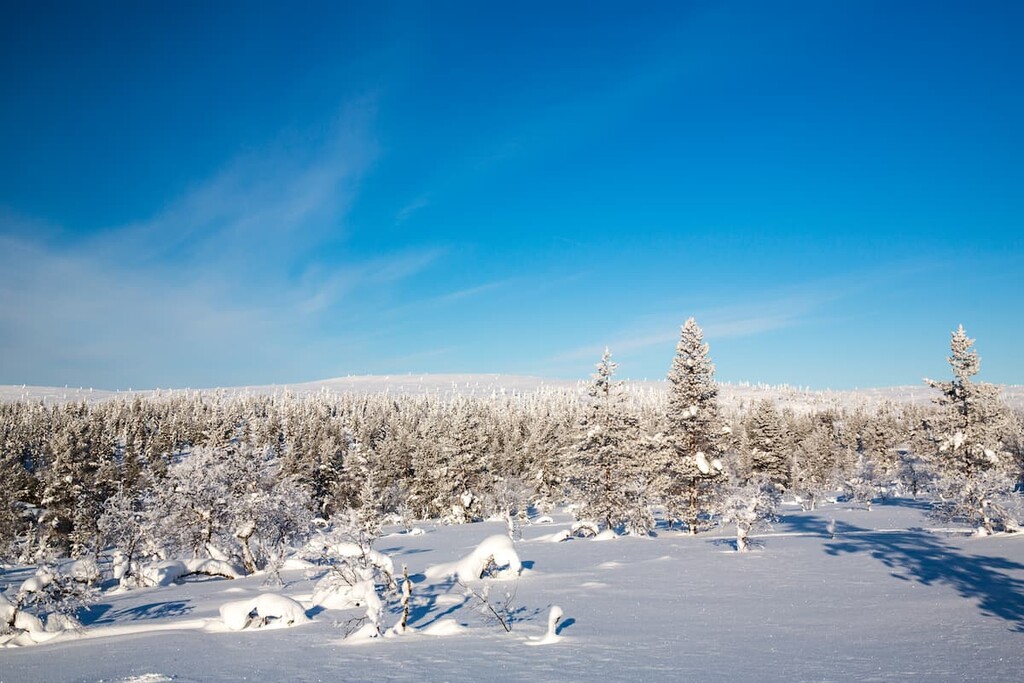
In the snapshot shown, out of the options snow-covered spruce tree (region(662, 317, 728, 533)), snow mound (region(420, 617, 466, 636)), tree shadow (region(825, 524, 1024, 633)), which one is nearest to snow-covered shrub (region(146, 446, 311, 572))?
snow mound (region(420, 617, 466, 636))

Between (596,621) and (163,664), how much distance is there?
413 inches

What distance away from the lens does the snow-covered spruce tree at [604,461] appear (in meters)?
37.1

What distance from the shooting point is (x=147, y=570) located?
2792cm

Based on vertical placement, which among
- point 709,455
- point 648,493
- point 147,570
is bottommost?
point 147,570

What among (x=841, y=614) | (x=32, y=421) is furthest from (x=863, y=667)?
(x=32, y=421)

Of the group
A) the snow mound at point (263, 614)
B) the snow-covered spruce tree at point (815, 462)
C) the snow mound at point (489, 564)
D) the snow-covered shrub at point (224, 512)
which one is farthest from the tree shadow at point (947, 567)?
the snow-covered spruce tree at point (815, 462)

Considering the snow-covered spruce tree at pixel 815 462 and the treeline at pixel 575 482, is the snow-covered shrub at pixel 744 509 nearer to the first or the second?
the treeline at pixel 575 482

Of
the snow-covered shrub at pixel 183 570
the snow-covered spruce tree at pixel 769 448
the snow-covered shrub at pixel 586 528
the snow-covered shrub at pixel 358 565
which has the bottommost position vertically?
the snow-covered shrub at pixel 183 570

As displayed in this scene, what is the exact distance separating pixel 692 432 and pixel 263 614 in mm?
25300

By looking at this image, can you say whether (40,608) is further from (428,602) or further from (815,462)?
(815,462)

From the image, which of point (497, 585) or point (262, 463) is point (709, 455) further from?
point (262, 463)

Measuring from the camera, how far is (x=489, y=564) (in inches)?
982

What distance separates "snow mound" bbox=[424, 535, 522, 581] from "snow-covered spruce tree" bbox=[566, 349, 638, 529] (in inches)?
500

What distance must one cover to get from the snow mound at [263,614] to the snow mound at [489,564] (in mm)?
7906
